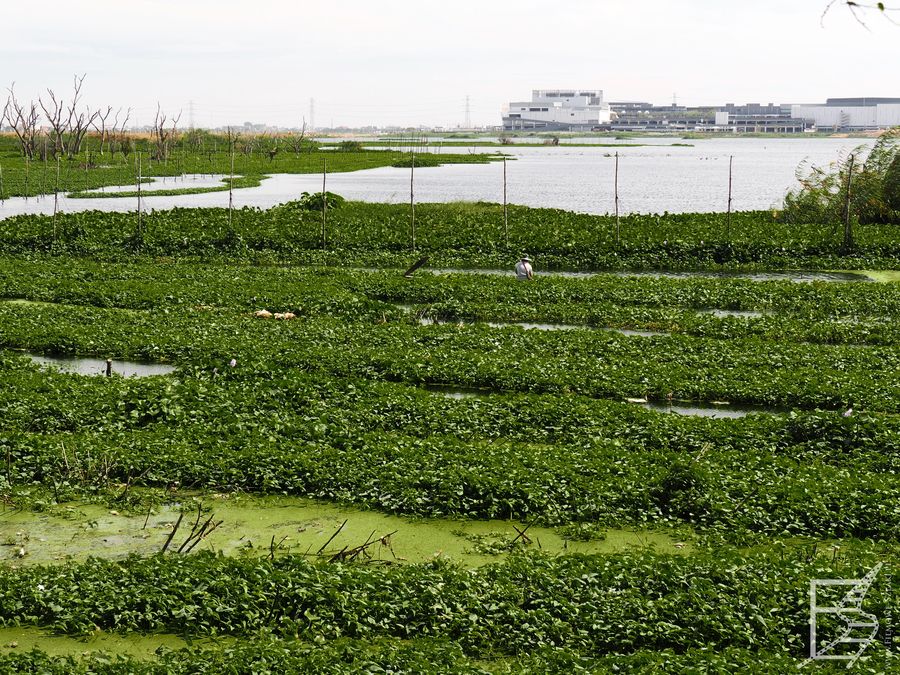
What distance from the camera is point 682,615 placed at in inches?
336

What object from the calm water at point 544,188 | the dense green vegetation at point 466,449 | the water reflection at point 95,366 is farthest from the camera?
the calm water at point 544,188

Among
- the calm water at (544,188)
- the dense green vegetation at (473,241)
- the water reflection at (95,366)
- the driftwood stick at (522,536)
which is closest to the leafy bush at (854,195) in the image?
the dense green vegetation at (473,241)

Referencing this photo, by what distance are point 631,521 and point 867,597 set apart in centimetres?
296

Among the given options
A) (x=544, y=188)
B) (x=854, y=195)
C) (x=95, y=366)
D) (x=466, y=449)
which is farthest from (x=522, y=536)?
(x=544, y=188)

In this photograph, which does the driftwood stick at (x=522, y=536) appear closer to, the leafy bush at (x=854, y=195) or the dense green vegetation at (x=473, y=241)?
the dense green vegetation at (x=473, y=241)

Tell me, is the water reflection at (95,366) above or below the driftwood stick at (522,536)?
above

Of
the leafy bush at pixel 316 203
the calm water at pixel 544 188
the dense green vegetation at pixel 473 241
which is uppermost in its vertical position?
the calm water at pixel 544 188

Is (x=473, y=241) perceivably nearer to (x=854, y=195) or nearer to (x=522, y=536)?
(x=854, y=195)

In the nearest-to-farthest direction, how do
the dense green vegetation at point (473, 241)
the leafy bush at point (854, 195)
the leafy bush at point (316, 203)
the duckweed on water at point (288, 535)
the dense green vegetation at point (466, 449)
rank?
the dense green vegetation at point (466, 449)
the duckweed on water at point (288, 535)
the dense green vegetation at point (473, 241)
the leafy bush at point (854, 195)
the leafy bush at point (316, 203)

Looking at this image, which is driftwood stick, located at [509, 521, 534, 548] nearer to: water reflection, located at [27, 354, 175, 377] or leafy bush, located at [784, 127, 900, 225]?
water reflection, located at [27, 354, 175, 377]

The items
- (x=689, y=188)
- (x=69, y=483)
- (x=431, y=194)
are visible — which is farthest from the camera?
(x=689, y=188)

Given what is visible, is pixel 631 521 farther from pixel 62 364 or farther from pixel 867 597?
pixel 62 364

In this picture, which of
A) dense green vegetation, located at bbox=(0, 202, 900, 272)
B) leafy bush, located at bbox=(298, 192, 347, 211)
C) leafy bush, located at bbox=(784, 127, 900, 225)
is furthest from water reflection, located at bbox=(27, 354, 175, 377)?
leafy bush, located at bbox=(784, 127, 900, 225)

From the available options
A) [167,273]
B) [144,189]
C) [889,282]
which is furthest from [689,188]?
[167,273]
